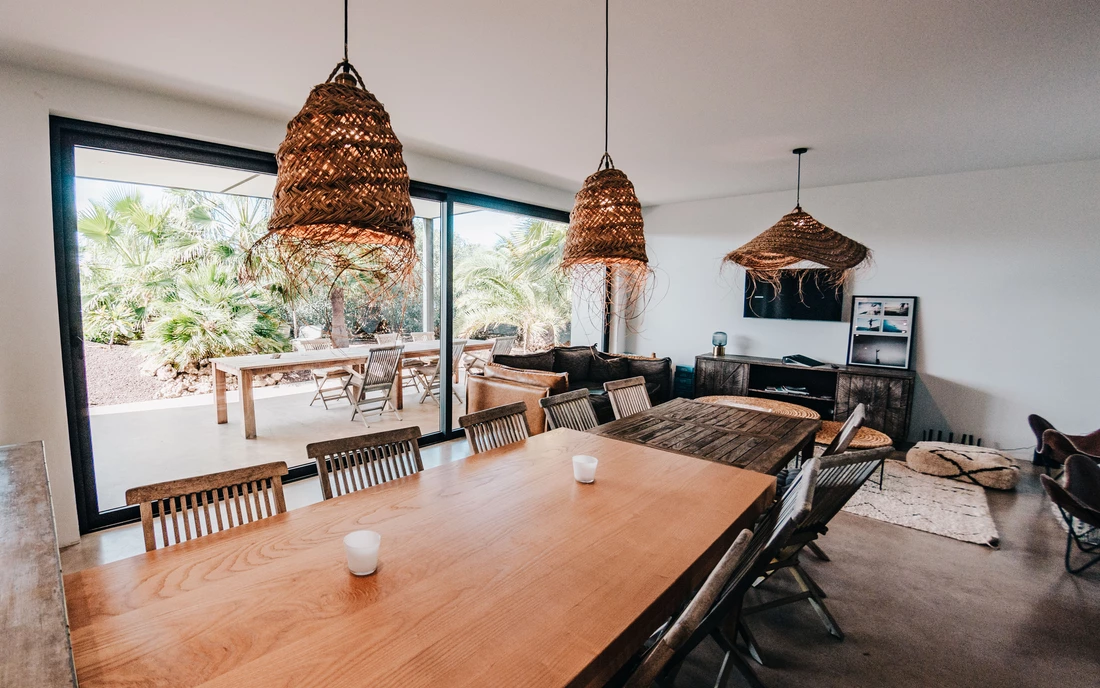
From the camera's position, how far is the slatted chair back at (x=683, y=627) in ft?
2.99

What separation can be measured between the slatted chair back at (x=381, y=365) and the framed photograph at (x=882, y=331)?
4.85m

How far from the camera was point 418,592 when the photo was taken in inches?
45.4

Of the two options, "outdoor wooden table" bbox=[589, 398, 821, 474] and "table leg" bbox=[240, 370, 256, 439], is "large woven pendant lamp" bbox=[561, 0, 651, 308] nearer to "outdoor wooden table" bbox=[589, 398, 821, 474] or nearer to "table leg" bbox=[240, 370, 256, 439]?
"outdoor wooden table" bbox=[589, 398, 821, 474]

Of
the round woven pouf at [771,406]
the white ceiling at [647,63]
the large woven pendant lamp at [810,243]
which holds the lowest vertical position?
the round woven pouf at [771,406]

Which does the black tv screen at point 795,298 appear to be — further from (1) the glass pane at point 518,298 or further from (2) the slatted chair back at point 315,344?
(2) the slatted chair back at point 315,344

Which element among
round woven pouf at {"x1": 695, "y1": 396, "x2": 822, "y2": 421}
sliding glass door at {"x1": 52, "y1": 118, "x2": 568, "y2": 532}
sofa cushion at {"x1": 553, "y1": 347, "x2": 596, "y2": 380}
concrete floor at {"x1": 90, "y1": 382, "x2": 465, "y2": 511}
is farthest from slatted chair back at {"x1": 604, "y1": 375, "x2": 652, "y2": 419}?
concrete floor at {"x1": 90, "y1": 382, "x2": 465, "y2": 511}

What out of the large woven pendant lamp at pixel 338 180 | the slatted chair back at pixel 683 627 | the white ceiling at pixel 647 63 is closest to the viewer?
the slatted chair back at pixel 683 627

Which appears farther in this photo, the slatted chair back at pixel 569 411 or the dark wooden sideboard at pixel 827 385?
the dark wooden sideboard at pixel 827 385

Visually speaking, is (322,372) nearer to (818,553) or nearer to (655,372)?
(655,372)

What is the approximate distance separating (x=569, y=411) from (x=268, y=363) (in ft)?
10.2

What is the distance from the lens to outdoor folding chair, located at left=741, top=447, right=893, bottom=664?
73.7 inches

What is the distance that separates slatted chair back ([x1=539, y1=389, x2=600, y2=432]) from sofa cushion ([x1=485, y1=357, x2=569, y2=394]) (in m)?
1.22

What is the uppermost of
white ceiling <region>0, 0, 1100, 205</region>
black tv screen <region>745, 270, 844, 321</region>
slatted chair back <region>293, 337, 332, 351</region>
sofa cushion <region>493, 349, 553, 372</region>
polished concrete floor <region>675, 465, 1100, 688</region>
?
white ceiling <region>0, 0, 1100, 205</region>

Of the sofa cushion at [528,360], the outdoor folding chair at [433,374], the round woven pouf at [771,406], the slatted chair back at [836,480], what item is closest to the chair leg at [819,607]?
the slatted chair back at [836,480]
